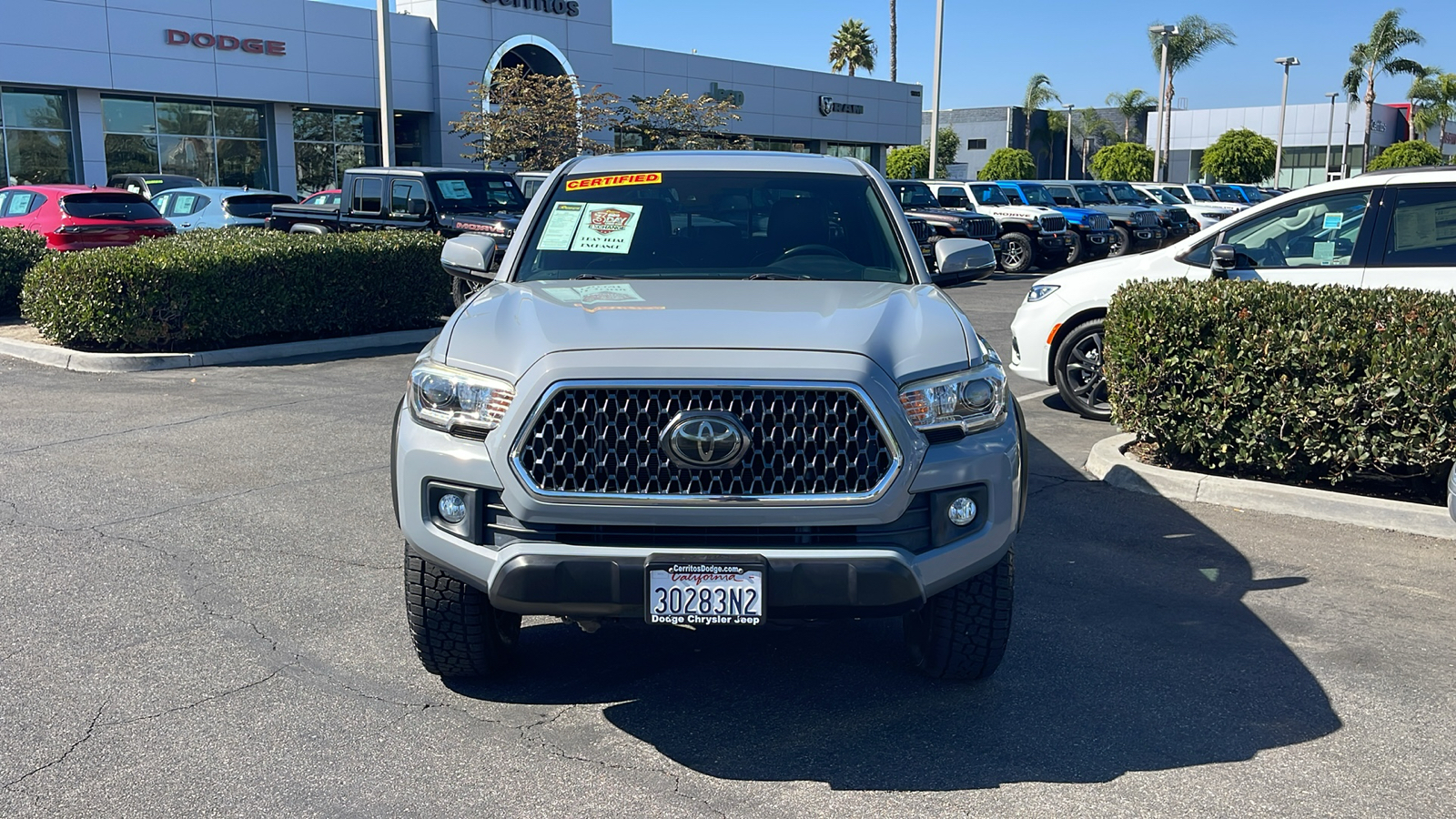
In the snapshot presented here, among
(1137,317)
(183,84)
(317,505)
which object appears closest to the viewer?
(317,505)

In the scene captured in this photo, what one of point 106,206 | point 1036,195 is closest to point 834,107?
point 1036,195

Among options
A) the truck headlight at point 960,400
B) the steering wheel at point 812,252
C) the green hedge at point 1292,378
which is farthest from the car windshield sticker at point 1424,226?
the truck headlight at point 960,400

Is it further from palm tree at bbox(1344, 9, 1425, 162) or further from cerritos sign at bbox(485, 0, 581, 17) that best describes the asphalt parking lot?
palm tree at bbox(1344, 9, 1425, 162)

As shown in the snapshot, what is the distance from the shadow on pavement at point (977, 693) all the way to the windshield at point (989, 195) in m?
21.7

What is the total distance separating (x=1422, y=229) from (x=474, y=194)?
39.6 ft

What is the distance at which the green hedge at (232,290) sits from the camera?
11930 millimetres

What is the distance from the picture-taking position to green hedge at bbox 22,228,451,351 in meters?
11.9

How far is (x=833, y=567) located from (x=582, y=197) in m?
2.49

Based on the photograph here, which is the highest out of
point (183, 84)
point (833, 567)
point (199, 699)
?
point (183, 84)

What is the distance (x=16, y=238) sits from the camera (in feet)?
51.0

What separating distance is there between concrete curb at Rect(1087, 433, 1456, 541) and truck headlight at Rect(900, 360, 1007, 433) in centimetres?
337

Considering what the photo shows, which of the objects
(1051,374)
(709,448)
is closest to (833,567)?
(709,448)

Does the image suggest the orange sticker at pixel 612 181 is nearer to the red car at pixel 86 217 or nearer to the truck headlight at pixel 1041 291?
the truck headlight at pixel 1041 291

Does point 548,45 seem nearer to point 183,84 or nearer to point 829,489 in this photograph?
point 183,84
